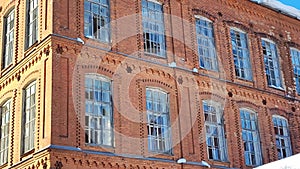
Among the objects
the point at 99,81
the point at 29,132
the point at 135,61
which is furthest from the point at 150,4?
the point at 29,132

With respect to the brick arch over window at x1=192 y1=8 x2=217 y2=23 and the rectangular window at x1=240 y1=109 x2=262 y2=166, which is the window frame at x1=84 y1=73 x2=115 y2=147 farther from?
the rectangular window at x1=240 y1=109 x2=262 y2=166

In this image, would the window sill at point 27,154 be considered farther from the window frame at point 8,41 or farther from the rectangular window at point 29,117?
the window frame at point 8,41

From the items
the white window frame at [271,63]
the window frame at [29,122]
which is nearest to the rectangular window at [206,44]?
the white window frame at [271,63]

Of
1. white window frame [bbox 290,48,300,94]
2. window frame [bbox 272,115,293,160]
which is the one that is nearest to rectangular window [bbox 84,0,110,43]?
window frame [bbox 272,115,293,160]

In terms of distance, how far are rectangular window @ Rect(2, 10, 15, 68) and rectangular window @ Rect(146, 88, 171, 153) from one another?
16.6ft

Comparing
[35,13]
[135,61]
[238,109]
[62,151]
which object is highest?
[35,13]

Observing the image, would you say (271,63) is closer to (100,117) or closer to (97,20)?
(97,20)

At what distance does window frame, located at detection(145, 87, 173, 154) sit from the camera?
15352 millimetres

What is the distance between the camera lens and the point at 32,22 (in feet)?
51.8

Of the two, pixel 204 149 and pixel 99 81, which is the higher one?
pixel 99 81

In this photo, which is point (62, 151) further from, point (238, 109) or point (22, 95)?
point (238, 109)

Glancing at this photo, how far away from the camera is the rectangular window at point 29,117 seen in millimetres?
14389

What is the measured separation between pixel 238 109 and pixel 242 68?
1.97 meters

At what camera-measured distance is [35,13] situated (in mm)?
15688
